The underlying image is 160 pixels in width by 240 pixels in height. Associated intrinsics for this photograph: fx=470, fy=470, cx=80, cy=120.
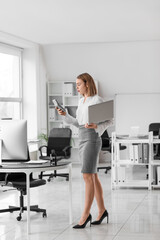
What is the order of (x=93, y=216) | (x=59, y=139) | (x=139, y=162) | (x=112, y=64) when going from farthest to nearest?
(x=112, y=64), (x=59, y=139), (x=139, y=162), (x=93, y=216)

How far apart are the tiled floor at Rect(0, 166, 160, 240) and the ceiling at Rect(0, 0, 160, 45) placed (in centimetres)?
295

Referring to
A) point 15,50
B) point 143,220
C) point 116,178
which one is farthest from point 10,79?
point 143,220

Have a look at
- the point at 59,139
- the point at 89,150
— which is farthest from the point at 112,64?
the point at 89,150

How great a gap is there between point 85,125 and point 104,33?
5.39 meters

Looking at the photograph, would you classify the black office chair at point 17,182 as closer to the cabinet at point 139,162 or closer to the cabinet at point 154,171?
the cabinet at point 139,162

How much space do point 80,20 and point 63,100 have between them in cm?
317

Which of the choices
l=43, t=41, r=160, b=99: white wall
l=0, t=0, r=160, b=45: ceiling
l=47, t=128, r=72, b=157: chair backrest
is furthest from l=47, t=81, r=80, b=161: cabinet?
l=47, t=128, r=72, b=157: chair backrest

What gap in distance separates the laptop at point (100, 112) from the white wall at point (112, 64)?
6.20m

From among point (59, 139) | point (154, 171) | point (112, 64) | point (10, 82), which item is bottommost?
point (154, 171)

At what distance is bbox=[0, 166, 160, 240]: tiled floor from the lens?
15.6 feet

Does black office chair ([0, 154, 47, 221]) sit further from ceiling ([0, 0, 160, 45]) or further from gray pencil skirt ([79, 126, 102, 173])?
ceiling ([0, 0, 160, 45])

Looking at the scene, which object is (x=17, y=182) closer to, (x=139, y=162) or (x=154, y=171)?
(x=139, y=162)

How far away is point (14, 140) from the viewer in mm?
4938

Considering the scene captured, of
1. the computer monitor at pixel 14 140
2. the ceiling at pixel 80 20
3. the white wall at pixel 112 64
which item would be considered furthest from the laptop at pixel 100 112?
the white wall at pixel 112 64
